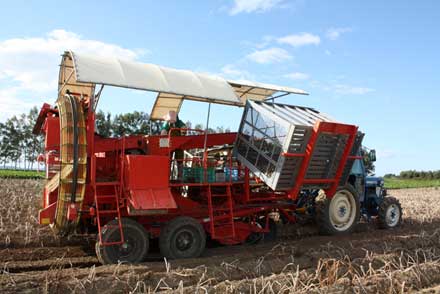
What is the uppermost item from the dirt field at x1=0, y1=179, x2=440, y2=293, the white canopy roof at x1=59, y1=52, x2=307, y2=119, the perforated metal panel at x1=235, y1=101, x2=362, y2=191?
the white canopy roof at x1=59, y1=52, x2=307, y2=119

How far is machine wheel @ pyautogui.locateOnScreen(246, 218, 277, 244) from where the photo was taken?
9.66 metres

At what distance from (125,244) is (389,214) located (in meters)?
7.61

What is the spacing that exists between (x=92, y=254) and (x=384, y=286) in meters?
4.89

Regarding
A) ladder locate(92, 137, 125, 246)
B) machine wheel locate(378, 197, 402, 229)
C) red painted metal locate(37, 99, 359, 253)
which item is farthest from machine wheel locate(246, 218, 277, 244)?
machine wheel locate(378, 197, 402, 229)

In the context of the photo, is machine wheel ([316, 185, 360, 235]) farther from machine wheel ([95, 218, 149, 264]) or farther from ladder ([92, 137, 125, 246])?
ladder ([92, 137, 125, 246])

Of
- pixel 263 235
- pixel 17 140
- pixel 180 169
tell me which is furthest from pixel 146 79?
pixel 17 140

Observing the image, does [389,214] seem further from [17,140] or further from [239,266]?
[17,140]

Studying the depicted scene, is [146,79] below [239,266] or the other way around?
the other way around

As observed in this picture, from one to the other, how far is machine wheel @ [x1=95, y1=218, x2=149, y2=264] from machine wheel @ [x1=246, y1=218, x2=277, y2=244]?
9.87 ft

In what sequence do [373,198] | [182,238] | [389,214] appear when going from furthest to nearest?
[373,198]
[389,214]
[182,238]

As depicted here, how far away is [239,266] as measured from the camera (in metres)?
6.86

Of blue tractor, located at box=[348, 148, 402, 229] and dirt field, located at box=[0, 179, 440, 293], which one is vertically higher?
blue tractor, located at box=[348, 148, 402, 229]

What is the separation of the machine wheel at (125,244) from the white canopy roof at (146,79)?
2.25 metres

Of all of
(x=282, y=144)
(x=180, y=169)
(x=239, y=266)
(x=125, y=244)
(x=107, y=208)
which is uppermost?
(x=282, y=144)
